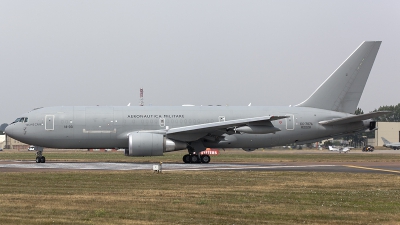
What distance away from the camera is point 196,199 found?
17.3 m

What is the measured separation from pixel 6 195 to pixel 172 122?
2165 cm

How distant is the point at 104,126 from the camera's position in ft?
126

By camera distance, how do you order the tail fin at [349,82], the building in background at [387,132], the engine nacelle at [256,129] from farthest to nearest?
the building in background at [387,132] < the tail fin at [349,82] < the engine nacelle at [256,129]

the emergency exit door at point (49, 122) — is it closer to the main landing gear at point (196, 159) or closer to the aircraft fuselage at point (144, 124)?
the aircraft fuselage at point (144, 124)

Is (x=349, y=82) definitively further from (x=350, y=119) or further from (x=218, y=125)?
(x=218, y=125)

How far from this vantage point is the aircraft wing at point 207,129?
35.9 meters

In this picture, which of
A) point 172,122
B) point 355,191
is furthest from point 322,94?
point 355,191

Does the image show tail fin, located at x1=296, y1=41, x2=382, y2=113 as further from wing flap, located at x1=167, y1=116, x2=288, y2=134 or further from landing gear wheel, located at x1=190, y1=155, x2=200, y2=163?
landing gear wheel, located at x1=190, y1=155, x2=200, y2=163

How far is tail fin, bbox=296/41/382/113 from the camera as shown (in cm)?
4069

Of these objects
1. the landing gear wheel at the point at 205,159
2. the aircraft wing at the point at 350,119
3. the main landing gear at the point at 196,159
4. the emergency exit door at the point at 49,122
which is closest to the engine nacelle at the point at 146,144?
the main landing gear at the point at 196,159

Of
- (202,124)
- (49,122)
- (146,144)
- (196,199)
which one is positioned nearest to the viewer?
(196,199)

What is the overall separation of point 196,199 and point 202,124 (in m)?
21.4

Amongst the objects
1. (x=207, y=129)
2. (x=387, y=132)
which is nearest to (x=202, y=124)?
(x=207, y=129)

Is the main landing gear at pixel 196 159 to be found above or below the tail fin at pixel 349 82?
below
